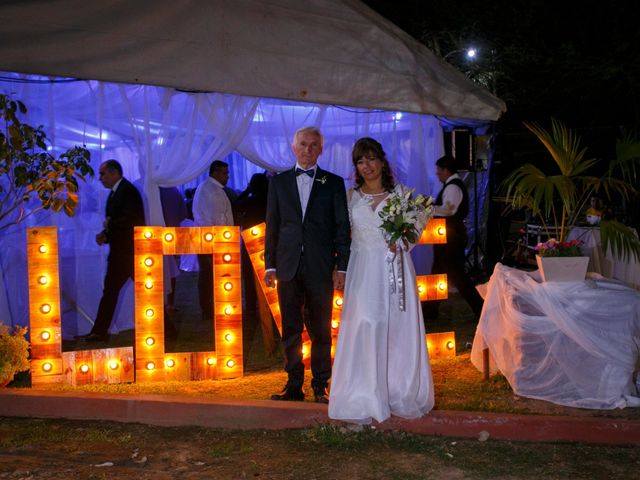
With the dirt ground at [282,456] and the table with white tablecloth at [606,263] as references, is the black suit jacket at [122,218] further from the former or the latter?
the table with white tablecloth at [606,263]

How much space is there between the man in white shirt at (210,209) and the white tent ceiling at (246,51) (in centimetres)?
239

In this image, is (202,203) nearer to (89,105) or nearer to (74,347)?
(89,105)

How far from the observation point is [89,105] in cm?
814

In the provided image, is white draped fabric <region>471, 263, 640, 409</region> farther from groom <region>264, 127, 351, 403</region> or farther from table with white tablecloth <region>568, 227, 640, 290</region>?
table with white tablecloth <region>568, 227, 640, 290</region>

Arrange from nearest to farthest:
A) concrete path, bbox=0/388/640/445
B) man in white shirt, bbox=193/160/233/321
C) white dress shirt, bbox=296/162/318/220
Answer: concrete path, bbox=0/388/640/445
white dress shirt, bbox=296/162/318/220
man in white shirt, bbox=193/160/233/321

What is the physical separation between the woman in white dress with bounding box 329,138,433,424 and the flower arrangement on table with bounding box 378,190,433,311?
0.05 m

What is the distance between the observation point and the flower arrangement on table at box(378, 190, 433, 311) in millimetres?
4906

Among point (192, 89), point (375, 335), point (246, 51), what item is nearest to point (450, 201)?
point (246, 51)

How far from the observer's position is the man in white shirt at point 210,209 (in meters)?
8.98

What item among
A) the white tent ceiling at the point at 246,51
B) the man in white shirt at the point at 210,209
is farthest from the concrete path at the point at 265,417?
the man in white shirt at the point at 210,209

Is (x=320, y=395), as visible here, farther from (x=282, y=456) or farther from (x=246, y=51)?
(x=246, y=51)

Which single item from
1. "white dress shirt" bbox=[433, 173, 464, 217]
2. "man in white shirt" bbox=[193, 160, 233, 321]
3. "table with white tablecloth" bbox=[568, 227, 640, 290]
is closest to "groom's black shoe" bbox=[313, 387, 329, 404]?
"table with white tablecloth" bbox=[568, 227, 640, 290]

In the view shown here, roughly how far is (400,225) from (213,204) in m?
4.51

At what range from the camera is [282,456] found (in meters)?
4.59
